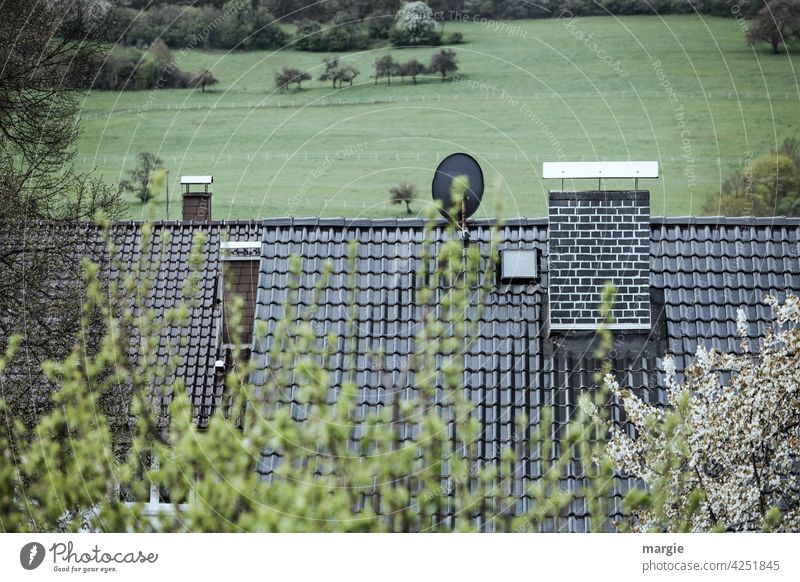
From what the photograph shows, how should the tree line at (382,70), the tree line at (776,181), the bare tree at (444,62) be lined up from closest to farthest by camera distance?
the bare tree at (444,62)
the tree line at (382,70)
the tree line at (776,181)

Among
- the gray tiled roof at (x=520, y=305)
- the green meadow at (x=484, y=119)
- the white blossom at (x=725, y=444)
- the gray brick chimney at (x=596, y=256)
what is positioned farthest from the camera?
the green meadow at (x=484, y=119)

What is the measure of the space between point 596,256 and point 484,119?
40.0 feet

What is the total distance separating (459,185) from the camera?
838cm

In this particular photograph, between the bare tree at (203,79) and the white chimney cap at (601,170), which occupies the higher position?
the bare tree at (203,79)

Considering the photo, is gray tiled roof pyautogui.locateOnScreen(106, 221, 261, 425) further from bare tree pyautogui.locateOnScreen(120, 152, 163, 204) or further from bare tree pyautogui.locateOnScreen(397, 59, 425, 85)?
bare tree pyautogui.locateOnScreen(397, 59, 425, 85)

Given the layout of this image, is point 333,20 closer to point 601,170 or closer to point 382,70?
point 601,170

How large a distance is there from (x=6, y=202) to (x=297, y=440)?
129 inches

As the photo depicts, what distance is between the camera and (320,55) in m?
10.0

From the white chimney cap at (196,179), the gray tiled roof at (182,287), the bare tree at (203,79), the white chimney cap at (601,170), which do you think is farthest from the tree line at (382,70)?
the white chimney cap at (196,179)

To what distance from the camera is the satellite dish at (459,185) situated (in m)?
8.34

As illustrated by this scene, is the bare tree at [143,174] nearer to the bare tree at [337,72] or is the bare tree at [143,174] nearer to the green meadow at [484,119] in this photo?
the green meadow at [484,119]

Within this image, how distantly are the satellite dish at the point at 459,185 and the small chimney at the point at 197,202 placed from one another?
960 cm

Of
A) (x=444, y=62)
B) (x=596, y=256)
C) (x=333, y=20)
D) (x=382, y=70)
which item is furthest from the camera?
(x=382, y=70)

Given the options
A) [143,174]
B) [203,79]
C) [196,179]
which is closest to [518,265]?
[203,79]
